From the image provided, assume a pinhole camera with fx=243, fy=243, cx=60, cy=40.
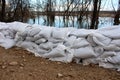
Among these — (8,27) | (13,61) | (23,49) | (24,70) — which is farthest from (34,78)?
(8,27)

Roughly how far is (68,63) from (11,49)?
3.39 feet

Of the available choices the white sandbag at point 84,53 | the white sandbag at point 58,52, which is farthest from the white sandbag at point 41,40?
the white sandbag at point 84,53

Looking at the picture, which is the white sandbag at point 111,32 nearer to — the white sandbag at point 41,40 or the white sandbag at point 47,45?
the white sandbag at point 47,45

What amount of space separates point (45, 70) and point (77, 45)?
594 mm

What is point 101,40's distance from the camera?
2.87 m

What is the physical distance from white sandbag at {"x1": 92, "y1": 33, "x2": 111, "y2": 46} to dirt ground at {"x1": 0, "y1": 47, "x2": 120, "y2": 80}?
30 centimetres

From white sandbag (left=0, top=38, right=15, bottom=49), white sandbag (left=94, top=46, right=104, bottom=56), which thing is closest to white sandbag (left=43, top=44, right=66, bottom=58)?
white sandbag (left=94, top=46, right=104, bottom=56)

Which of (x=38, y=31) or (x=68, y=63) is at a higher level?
(x=38, y=31)

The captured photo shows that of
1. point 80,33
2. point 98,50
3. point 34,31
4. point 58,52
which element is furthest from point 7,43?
point 98,50

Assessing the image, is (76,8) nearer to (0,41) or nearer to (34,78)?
(0,41)

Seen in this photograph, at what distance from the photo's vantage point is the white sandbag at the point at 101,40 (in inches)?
112

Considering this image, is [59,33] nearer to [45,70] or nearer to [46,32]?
[46,32]

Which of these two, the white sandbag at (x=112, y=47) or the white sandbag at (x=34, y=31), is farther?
the white sandbag at (x=34, y=31)

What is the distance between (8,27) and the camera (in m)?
4.05
